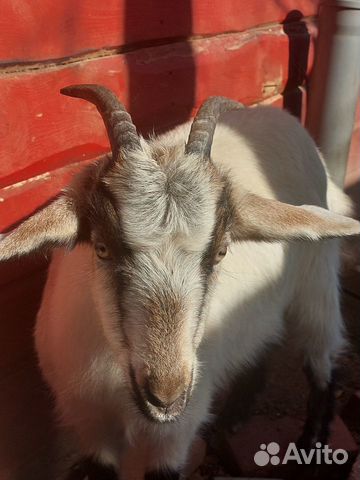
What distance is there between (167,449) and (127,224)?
1053mm

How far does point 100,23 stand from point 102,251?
117cm

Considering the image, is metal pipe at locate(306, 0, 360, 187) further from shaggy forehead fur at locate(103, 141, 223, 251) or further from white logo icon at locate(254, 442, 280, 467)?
shaggy forehead fur at locate(103, 141, 223, 251)

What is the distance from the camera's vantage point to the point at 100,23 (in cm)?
258

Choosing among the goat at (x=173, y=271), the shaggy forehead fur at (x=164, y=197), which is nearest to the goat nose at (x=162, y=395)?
the goat at (x=173, y=271)

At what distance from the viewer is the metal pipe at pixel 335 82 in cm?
381

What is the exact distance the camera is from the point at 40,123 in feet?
8.05

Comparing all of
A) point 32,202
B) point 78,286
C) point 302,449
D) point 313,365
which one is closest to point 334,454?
point 302,449

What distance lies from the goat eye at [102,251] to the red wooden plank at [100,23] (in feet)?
→ 2.83

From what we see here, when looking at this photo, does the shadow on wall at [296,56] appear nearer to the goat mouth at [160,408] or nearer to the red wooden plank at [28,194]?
the red wooden plank at [28,194]

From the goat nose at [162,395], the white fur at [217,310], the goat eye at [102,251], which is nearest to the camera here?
the goat nose at [162,395]

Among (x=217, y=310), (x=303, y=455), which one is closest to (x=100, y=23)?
(x=217, y=310)

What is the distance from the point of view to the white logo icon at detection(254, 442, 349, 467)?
290 cm

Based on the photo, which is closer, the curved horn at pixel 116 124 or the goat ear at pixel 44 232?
the goat ear at pixel 44 232

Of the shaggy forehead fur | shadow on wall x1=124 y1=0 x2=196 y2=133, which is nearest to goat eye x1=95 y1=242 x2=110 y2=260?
the shaggy forehead fur
